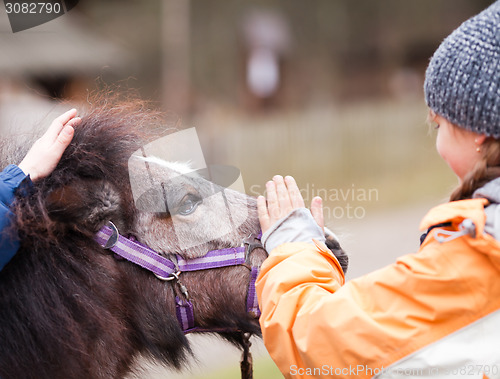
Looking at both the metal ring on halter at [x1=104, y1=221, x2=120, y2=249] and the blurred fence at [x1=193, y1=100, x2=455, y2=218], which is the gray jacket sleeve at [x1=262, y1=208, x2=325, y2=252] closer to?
the metal ring on halter at [x1=104, y1=221, x2=120, y2=249]

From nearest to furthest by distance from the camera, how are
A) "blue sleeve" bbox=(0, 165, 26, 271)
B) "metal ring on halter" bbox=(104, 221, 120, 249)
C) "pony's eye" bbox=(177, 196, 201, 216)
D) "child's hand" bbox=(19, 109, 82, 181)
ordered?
"blue sleeve" bbox=(0, 165, 26, 271) < "child's hand" bbox=(19, 109, 82, 181) < "metal ring on halter" bbox=(104, 221, 120, 249) < "pony's eye" bbox=(177, 196, 201, 216)

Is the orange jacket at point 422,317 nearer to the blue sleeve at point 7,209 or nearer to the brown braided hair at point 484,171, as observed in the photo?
the brown braided hair at point 484,171

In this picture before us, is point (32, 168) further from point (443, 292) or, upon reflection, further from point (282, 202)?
point (443, 292)

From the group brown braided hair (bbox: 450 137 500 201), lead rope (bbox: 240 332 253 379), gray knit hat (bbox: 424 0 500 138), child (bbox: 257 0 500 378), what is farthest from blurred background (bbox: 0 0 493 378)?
gray knit hat (bbox: 424 0 500 138)

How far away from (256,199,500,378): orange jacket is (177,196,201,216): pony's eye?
2.50 feet

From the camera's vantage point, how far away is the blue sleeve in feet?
5.49

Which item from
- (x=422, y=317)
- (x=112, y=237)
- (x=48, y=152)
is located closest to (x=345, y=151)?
(x=112, y=237)

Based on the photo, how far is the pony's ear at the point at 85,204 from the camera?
1847 mm

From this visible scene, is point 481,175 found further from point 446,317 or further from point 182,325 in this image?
point 182,325

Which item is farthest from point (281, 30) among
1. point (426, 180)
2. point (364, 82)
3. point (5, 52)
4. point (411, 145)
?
point (5, 52)

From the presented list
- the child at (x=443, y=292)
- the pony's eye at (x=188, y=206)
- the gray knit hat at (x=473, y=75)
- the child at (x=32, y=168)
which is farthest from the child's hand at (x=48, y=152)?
the gray knit hat at (x=473, y=75)

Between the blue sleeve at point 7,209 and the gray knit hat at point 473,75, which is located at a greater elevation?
the gray knit hat at point 473,75

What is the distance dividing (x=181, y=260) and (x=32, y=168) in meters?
0.61

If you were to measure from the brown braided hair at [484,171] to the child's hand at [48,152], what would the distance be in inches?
49.7
